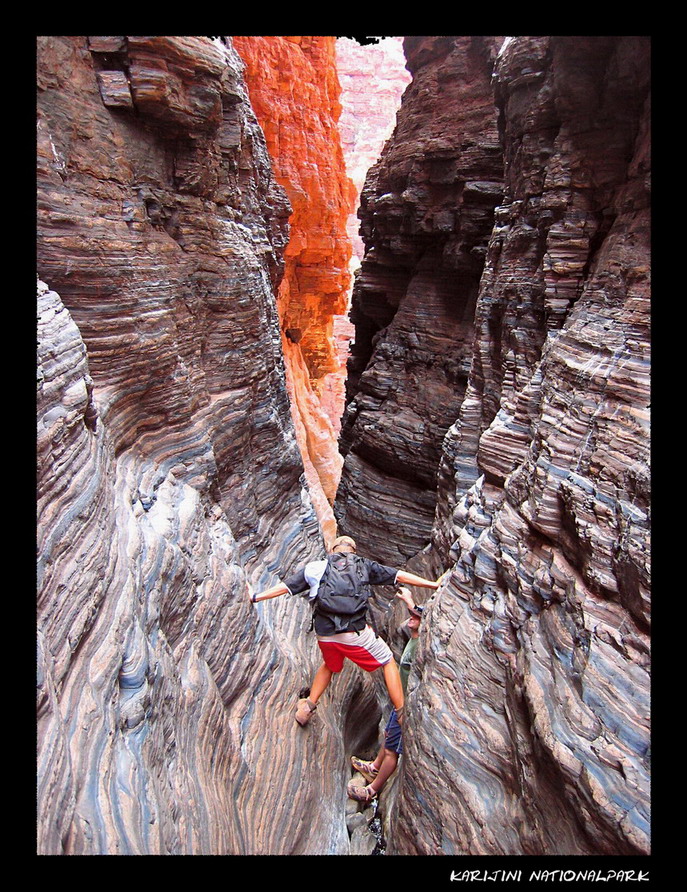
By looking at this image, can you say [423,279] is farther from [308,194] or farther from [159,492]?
[308,194]

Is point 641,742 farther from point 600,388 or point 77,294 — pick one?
point 77,294

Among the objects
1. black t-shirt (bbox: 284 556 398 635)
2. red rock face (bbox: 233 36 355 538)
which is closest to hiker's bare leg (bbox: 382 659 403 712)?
black t-shirt (bbox: 284 556 398 635)

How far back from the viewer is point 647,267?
4.39 m

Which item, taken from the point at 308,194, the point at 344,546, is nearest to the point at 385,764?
the point at 344,546

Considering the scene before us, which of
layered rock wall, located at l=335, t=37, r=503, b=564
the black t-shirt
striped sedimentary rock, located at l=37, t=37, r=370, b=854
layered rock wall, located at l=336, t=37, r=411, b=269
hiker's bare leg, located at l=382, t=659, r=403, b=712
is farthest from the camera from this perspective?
layered rock wall, located at l=336, t=37, r=411, b=269

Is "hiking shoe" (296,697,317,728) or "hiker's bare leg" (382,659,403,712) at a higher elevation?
"hiker's bare leg" (382,659,403,712)

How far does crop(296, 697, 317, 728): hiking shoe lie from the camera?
237 inches

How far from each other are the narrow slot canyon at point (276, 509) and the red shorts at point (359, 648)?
466 millimetres

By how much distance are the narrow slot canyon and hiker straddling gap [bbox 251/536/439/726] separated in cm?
49

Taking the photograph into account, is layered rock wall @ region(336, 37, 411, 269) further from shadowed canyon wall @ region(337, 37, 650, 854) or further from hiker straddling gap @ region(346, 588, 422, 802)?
hiker straddling gap @ region(346, 588, 422, 802)

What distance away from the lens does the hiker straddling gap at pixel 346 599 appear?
535 centimetres

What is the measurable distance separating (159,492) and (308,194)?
59.1ft

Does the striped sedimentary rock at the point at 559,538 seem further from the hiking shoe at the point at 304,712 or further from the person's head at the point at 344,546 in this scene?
the hiking shoe at the point at 304,712

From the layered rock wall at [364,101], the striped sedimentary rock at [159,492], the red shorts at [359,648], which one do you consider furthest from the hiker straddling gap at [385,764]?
the layered rock wall at [364,101]
